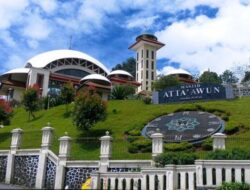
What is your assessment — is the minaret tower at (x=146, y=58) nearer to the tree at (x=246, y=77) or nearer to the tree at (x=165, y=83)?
the tree at (x=246, y=77)

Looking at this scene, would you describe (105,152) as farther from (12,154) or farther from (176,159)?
(12,154)

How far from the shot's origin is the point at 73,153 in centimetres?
2531

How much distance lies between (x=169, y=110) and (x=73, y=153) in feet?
38.7

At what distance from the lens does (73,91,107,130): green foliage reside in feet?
97.6

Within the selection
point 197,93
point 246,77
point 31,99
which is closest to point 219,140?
point 197,93

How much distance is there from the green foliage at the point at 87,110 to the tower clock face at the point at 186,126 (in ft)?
11.9

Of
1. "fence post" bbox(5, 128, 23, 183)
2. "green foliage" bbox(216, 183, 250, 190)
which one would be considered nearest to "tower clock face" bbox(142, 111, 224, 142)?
"fence post" bbox(5, 128, 23, 183)

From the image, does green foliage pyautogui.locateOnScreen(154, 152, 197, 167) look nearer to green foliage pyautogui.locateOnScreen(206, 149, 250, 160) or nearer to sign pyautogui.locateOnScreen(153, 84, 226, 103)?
green foliage pyautogui.locateOnScreen(206, 149, 250, 160)

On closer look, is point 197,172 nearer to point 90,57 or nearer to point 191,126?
point 191,126

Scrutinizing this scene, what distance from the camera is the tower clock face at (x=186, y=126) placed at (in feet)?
85.7

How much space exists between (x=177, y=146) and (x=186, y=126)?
4610 mm

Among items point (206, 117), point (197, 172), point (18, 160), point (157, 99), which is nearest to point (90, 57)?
point (157, 99)

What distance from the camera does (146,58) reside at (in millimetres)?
79438

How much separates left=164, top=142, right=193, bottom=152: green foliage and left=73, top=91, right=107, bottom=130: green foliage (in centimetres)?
736
